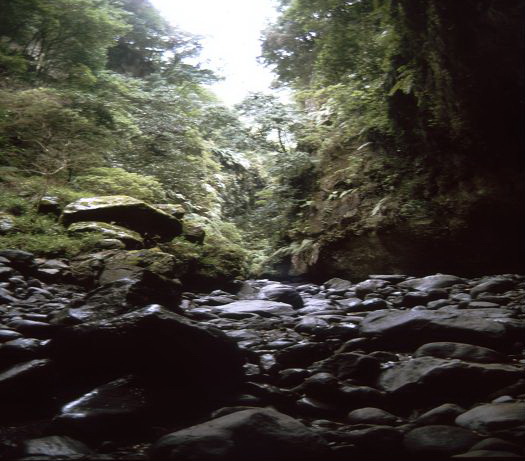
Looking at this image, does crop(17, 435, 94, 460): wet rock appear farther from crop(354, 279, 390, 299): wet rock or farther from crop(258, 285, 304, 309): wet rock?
crop(354, 279, 390, 299): wet rock

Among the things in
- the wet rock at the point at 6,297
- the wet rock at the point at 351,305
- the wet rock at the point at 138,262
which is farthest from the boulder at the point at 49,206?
the wet rock at the point at 351,305

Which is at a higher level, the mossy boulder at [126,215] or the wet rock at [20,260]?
the mossy boulder at [126,215]

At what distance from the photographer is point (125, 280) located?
11.7ft

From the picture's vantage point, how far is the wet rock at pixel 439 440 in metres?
1.85

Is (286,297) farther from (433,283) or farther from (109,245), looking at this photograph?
(109,245)

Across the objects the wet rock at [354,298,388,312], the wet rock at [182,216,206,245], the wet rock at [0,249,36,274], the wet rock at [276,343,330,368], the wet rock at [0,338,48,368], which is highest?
the wet rock at [182,216,206,245]

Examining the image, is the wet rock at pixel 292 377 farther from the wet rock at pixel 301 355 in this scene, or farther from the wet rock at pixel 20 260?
the wet rock at pixel 20 260

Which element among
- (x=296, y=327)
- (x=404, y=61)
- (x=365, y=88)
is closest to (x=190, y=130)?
(x=365, y=88)

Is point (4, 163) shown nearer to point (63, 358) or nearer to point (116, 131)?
point (116, 131)

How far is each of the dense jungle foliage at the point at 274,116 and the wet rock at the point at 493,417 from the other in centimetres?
347

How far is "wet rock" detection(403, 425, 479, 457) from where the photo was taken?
1.85 m

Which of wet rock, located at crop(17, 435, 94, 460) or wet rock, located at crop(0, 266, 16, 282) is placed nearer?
wet rock, located at crop(17, 435, 94, 460)

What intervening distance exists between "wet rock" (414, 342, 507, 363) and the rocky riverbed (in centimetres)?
1

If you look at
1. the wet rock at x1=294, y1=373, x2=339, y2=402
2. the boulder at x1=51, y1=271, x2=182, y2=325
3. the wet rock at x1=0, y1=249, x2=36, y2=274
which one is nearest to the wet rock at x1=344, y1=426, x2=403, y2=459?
the wet rock at x1=294, y1=373, x2=339, y2=402
